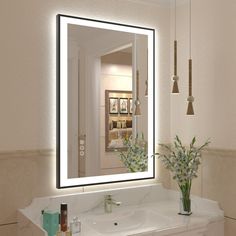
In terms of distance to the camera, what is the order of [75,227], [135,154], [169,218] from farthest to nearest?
[135,154]
[169,218]
[75,227]

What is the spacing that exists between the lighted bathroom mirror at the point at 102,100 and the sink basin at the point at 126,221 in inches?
9.1

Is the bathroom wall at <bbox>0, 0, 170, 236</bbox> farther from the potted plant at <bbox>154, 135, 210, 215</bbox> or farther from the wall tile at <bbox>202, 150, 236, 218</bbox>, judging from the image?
the wall tile at <bbox>202, 150, 236, 218</bbox>

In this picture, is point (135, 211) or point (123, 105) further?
point (123, 105)

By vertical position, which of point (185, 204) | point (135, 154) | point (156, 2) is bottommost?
point (185, 204)

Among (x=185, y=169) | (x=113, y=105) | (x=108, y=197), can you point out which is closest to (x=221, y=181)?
(x=185, y=169)

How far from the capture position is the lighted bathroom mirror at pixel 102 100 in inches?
85.4

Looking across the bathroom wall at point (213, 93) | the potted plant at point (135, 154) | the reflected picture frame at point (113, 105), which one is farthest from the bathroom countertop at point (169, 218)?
the reflected picture frame at point (113, 105)

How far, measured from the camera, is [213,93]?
226cm

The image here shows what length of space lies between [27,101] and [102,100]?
510 mm

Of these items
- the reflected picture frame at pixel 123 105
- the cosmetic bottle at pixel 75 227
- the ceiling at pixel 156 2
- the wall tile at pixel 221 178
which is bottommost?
the cosmetic bottle at pixel 75 227

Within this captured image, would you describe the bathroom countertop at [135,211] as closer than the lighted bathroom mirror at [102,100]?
Yes

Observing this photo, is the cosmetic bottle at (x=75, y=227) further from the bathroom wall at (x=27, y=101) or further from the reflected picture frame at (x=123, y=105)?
the reflected picture frame at (x=123, y=105)

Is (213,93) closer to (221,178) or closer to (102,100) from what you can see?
(221,178)

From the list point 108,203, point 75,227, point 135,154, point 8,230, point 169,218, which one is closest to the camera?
point 75,227
